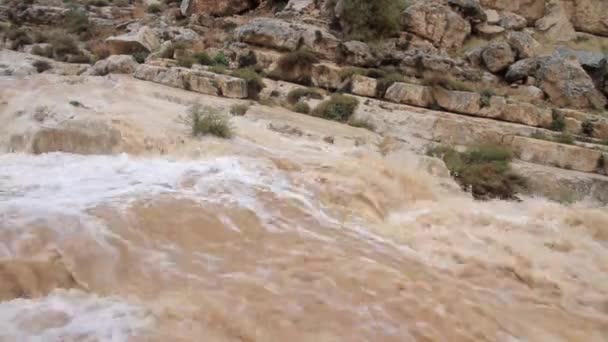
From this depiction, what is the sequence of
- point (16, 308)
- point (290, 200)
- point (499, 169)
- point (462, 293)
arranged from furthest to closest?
1. point (499, 169)
2. point (290, 200)
3. point (462, 293)
4. point (16, 308)

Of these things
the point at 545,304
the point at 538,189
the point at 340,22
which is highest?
the point at 340,22

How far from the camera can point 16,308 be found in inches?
122

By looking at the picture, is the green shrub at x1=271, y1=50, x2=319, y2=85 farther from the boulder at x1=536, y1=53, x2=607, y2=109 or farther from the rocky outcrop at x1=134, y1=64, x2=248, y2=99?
the boulder at x1=536, y1=53, x2=607, y2=109

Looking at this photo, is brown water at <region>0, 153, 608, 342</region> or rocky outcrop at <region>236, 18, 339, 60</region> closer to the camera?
brown water at <region>0, 153, 608, 342</region>

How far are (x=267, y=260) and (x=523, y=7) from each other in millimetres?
20987

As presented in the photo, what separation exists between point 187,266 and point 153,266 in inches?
10.5

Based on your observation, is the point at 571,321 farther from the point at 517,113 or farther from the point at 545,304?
the point at 517,113

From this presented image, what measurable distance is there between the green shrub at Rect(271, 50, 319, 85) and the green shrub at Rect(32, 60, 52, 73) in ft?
23.4

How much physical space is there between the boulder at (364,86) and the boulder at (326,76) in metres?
0.59

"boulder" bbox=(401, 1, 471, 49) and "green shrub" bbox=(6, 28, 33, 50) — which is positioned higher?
"boulder" bbox=(401, 1, 471, 49)

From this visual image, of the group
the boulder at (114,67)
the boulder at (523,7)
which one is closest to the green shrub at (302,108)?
the boulder at (114,67)

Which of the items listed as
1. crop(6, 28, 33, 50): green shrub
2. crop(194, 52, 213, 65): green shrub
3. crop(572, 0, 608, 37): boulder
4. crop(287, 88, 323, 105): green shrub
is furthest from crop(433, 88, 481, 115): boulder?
crop(6, 28, 33, 50): green shrub

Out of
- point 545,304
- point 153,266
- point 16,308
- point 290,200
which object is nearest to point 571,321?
point 545,304

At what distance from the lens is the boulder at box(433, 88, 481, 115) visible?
12.6 metres
